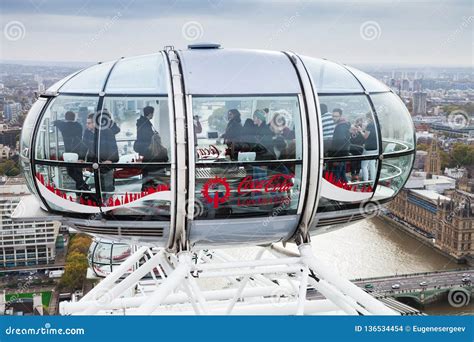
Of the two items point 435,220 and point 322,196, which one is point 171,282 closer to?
point 322,196

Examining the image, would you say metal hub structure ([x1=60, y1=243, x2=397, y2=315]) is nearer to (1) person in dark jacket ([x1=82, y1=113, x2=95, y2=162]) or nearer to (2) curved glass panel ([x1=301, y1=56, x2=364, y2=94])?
(1) person in dark jacket ([x1=82, y1=113, x2=95, y2=162])

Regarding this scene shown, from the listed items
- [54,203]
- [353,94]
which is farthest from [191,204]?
[353,94]

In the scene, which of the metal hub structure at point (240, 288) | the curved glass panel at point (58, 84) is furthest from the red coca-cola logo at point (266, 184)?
the curved glass panel at point (58, 84)

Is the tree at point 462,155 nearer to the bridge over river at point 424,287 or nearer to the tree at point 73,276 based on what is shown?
the bridge over river at point 424,287

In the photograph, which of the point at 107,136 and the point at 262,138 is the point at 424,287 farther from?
the point at 107,136

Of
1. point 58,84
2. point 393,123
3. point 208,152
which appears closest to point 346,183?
point 393,123

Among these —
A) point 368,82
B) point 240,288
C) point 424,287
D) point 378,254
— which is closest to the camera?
point 368,82

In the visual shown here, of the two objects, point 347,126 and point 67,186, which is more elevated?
point 347,126
